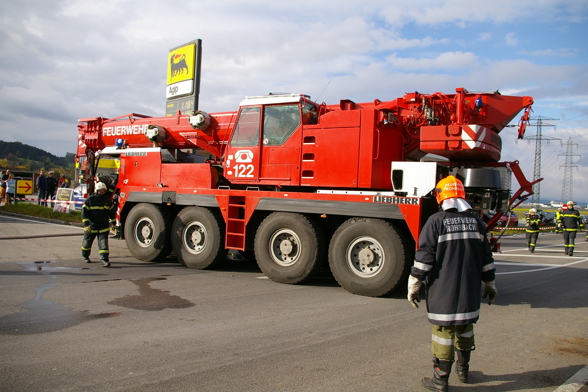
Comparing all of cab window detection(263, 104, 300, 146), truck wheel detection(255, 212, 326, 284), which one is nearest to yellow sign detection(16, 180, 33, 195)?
cab window detection(263, 104, 300, 146)

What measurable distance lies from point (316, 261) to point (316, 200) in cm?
101

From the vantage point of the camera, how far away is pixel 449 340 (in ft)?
12.3

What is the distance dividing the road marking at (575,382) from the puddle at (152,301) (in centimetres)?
436

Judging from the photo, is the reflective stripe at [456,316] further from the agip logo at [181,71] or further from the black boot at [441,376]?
the agip logo at [181,71]

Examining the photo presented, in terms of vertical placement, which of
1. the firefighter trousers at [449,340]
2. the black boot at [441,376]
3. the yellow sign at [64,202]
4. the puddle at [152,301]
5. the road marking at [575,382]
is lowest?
the puddle at [152,301]

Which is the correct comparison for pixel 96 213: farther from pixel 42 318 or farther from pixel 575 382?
pixel 575 382

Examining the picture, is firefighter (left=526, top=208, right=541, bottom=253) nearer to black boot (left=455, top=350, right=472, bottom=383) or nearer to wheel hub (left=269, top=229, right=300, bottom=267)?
wheel hub (left=269, top=229, right=300, bottom=267)

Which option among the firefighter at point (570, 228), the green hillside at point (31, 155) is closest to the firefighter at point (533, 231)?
the firefighter at point (570, 228)

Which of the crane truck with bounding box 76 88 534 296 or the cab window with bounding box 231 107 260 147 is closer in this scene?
the crane truck with bounding box 76 88 534 296

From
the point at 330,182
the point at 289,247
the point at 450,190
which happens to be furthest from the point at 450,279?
the point at 289,247

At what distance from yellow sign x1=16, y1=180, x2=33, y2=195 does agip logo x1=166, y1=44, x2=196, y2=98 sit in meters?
8.09

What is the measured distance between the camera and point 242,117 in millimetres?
8797

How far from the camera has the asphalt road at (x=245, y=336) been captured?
3863 millimetres

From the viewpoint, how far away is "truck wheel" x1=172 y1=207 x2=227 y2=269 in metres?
8.88
